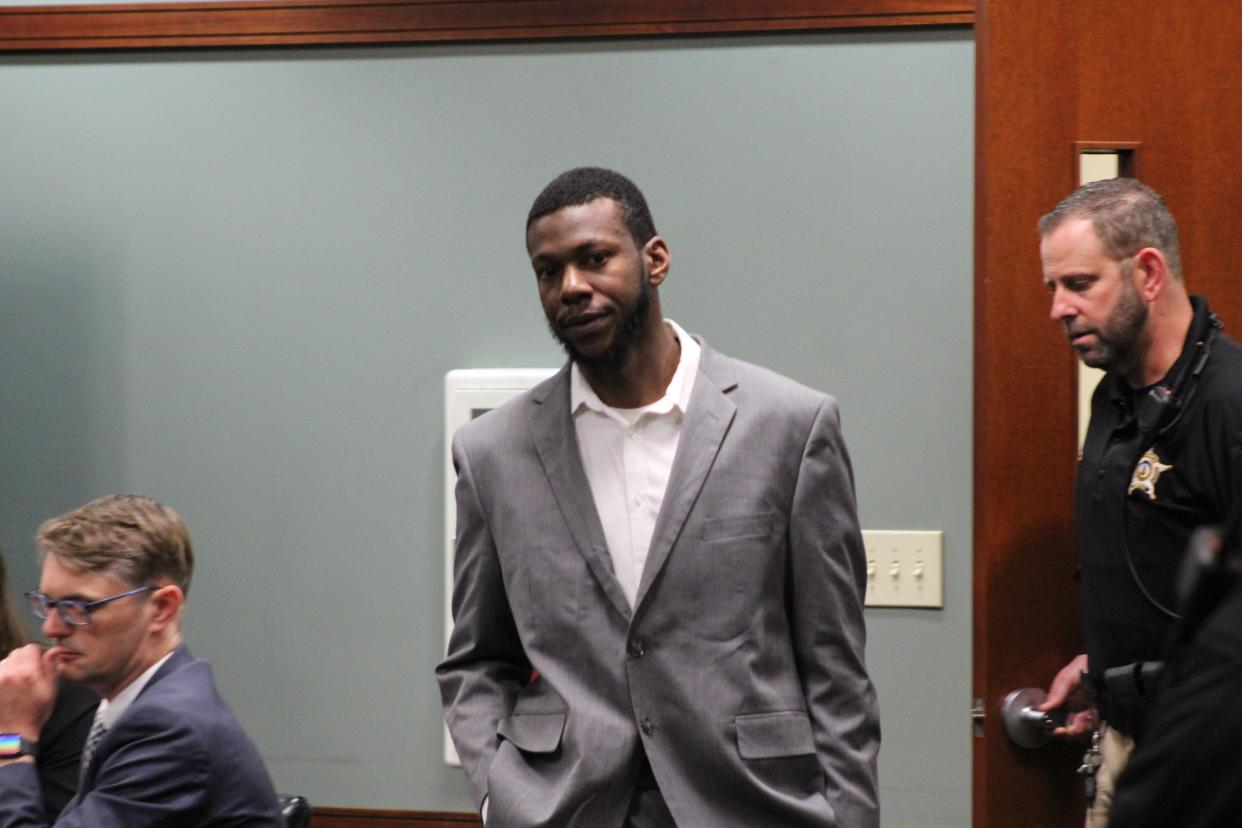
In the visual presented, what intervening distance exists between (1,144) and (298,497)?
3.31 feet

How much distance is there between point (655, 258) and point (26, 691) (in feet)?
3.92

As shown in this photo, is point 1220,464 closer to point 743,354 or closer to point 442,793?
point 743,354

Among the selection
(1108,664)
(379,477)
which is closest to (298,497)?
(379,477)

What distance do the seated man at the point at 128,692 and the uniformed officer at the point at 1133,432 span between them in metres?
1.25

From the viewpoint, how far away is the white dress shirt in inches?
80.0

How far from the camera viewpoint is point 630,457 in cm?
208

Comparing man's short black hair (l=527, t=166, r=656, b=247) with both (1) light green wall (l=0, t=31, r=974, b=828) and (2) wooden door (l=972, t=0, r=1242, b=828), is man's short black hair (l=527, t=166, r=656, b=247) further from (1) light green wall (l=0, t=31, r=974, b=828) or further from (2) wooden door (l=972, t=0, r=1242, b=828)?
(1) light green wall (l=0, t=31, r=974, b=828)

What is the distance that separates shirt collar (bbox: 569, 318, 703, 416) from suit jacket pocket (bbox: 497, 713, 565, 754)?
449 mm

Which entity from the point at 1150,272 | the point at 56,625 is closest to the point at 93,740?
the point at 56,625

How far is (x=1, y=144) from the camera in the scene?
10.0 ft

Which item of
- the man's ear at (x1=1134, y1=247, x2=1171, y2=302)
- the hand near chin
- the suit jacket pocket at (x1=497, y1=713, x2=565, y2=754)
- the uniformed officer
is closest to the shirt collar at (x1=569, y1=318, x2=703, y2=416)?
the suit jacket pocket at (x1=497, y1=713, x2=565, y2=754)

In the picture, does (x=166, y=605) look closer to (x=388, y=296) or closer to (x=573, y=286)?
(x=573, y=286)

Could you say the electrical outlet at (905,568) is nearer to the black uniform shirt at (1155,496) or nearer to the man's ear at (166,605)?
the black uniform shirt at (1155,496)

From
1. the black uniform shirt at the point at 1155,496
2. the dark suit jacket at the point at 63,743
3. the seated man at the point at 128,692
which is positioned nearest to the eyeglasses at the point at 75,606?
the seated man at the point at 128,692
